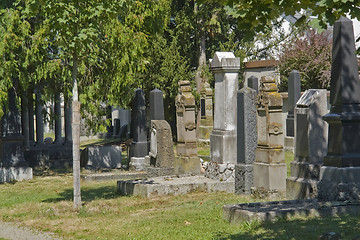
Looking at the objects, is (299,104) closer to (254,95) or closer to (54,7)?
(254,95)

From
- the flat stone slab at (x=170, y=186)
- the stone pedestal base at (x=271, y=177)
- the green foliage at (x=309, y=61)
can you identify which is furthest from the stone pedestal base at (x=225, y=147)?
the green foliage at (x=309, y=61)

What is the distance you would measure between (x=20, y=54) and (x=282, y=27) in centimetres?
2078

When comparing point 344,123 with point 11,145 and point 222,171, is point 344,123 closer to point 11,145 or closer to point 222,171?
point 222,171

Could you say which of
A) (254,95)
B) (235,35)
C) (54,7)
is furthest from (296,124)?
(235,35)

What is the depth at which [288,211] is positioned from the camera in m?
9.23

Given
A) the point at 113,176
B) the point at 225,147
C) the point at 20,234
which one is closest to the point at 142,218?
the point at 20,234

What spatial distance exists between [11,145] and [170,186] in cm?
648

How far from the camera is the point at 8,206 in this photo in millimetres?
13102

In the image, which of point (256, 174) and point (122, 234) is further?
point (256, 174)

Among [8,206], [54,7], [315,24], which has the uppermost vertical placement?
[54,7]

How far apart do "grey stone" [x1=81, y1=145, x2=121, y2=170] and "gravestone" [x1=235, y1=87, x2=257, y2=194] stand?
7.95m

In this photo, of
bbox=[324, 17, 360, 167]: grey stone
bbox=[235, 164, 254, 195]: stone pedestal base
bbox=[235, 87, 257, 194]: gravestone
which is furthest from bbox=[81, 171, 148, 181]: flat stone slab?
bbox=[324, 17, 360, 167]: grey stone

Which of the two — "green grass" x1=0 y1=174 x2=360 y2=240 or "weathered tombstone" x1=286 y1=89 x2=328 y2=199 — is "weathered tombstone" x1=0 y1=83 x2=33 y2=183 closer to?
"green grass" x1=0 y1=174 x2=360 y2=240

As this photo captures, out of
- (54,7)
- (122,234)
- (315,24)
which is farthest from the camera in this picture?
(54,7)
